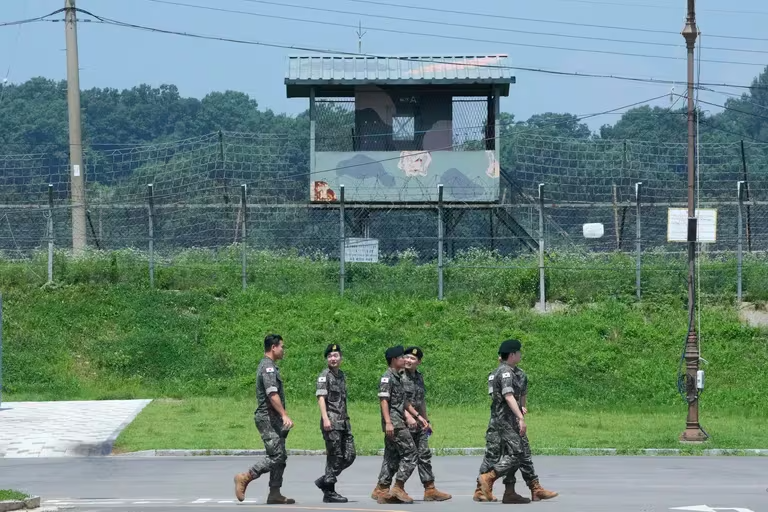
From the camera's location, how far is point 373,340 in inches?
1144

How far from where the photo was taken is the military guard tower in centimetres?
3634

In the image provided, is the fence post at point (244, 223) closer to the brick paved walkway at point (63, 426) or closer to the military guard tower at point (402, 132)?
the military guard tower at point (402, 132)

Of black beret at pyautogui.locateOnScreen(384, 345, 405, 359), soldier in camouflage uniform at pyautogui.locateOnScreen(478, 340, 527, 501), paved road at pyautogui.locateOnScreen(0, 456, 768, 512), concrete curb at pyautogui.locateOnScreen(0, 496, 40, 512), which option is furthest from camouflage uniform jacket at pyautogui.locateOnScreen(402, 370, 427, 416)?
concrete curb at pyautogui.locateOnScreen(0, 496, 40, 512)

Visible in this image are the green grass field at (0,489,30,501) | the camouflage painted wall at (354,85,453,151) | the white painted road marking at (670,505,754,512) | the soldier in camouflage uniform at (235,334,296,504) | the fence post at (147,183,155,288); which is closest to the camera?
the white painted road marking at (670,505,754,512)

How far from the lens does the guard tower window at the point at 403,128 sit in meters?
37.1

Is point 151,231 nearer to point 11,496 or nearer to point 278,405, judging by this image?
point 278,405

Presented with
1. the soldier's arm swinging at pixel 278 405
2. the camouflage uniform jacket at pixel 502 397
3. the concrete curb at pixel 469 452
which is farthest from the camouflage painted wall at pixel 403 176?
the soldier's arm swinging at pixel 278 405

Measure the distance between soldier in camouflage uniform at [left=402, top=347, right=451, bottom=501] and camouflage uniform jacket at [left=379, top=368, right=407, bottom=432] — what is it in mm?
62

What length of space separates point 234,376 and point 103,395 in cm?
252

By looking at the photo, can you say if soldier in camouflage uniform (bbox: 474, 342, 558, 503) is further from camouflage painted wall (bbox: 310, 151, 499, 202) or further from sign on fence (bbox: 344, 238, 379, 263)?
camouflage painted wall (bbox: 310, 151, 499, 202)

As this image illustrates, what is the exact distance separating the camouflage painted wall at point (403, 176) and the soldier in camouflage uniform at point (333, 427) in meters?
21.3

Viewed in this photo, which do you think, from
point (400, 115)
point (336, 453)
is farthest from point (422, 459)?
point (400, 115)

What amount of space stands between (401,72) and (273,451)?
76.9 ft

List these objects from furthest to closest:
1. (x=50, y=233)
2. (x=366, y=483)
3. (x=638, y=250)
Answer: (x=50, y=233) < (x=638, y=250) < (x=366, y=483)
